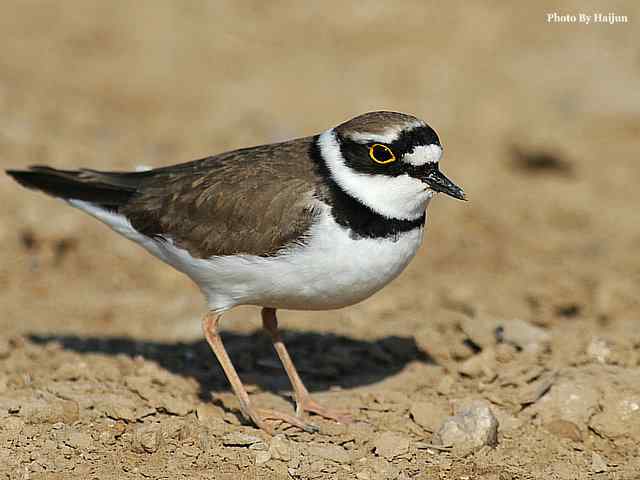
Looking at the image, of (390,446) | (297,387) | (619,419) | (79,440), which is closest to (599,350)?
(619,419)

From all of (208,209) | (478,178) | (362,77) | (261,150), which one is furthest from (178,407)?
(362,77)

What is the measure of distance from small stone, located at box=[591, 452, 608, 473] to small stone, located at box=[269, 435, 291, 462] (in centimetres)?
185

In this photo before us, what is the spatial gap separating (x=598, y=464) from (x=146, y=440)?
274cm

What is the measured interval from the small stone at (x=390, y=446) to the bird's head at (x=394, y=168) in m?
1.38

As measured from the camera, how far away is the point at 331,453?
576 centimetres

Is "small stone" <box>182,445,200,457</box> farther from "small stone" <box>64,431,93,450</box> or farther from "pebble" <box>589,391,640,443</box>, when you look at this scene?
"pebble" <box>589,391,640,443</box>

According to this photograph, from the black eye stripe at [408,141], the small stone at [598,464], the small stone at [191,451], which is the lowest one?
the small stone at [598,464]

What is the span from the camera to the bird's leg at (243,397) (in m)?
6.26

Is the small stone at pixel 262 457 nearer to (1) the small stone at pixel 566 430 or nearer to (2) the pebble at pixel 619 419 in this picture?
(1) the small stone at pixel 566 430

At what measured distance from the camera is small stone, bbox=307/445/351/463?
5.68 m

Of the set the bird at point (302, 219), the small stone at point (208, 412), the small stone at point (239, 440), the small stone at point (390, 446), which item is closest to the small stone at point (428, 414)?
the small stone at point (390, 446)

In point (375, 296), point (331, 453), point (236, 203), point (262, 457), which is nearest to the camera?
point (262, 457)

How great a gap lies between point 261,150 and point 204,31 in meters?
9.17

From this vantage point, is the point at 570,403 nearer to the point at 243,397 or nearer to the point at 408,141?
the point at 408,141
